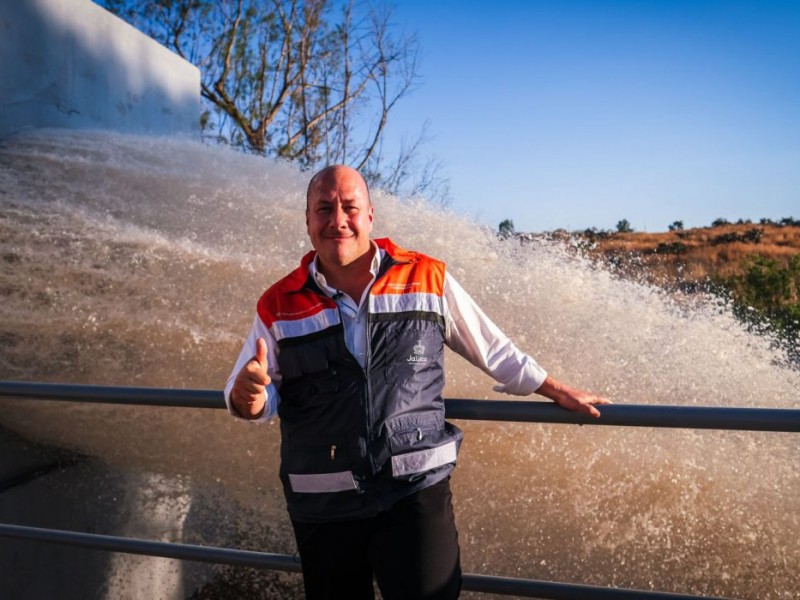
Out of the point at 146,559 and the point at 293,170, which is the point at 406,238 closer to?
the point at 293,170

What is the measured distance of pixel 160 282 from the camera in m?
4.61

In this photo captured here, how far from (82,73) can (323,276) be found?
6.33 m

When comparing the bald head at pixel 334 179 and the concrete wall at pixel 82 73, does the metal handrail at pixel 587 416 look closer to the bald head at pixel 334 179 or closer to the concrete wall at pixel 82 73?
the bald head at pixel 334 179

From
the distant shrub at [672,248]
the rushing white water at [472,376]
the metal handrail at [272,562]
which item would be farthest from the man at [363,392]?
the distant shrub at [672,248]

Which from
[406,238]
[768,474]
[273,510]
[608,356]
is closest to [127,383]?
[273,510]

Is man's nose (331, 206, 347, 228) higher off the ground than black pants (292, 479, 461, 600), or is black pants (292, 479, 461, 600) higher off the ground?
man's nose (331, 206, 347, 228)

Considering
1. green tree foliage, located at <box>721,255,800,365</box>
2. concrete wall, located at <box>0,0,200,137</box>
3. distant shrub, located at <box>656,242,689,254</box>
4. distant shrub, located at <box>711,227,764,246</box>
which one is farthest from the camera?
distant shrub, located at <box>711,227,764,246</box>

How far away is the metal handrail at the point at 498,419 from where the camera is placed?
169cm

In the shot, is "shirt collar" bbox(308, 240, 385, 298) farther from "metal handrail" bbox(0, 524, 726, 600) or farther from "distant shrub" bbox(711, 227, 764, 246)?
"distant shrub" bbox(711, 227, 764, 246)

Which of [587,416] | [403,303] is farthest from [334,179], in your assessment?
[587,416]

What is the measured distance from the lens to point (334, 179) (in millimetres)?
1858

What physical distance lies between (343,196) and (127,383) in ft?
9.14

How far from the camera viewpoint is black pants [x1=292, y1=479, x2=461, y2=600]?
167cm

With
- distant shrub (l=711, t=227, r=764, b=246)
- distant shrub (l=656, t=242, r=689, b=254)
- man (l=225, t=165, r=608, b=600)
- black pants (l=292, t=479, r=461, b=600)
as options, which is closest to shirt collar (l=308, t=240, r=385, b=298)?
man (l=225, t=165, r=608, b=600)
